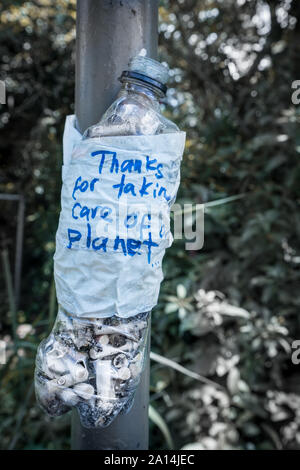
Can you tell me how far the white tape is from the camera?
2.79 ft

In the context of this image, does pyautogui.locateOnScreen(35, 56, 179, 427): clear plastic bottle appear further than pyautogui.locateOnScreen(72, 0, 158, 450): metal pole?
No

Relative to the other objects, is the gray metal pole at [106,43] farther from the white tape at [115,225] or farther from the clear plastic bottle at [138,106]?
the white tape at [115,225]

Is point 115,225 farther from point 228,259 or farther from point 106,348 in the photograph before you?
point 228,259

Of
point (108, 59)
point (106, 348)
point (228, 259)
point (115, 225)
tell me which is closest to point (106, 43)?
point (108, 59)

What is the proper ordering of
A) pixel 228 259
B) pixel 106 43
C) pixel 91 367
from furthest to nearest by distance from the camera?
pixel 228 259 < pixel 106 43 < pixel 91 367

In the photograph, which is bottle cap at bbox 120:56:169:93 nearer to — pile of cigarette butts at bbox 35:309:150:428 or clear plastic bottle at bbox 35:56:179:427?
clear plastic bottle at bbox 35:56:179:427

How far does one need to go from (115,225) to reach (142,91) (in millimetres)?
292

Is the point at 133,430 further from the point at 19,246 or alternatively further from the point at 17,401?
the point at 19,246

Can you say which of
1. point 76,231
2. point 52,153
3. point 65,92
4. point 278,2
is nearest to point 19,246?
point 52,153

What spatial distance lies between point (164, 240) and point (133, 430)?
46 cm

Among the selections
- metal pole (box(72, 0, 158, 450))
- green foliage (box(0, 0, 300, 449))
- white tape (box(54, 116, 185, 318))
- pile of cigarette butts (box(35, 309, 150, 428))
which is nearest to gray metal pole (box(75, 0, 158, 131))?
metal pole (box(72, 0, 158, 450))

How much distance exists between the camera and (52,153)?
305 cm

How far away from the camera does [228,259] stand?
2.21 meters

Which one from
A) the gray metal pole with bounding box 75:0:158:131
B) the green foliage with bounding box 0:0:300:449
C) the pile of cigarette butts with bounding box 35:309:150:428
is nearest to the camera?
the pile of cigarette butts with bounding box 35:309:150:428
